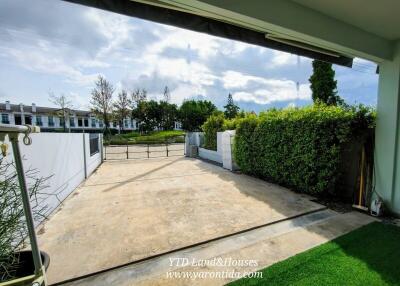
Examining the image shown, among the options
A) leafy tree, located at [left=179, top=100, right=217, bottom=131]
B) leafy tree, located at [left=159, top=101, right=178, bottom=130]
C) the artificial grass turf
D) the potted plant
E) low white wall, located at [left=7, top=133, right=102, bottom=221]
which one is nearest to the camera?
the potted plant

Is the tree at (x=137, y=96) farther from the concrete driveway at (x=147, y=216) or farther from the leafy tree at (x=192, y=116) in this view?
the concrete driveway at (x=147, y=216)

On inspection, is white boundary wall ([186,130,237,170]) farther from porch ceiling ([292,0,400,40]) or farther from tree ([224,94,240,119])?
tree ([224,94,240,119])

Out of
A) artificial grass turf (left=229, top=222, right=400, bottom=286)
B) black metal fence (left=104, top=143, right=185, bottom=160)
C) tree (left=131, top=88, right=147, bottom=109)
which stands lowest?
black metal fence (left=104, top=143, right=185, bottom=160)

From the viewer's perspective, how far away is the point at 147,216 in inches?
153

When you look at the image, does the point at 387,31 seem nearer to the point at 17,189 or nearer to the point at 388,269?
the point at 388,269

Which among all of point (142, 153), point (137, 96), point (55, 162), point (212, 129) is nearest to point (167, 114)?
point (137, 96)

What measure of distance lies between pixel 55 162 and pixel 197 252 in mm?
3360

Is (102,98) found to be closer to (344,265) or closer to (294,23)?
(294,23)

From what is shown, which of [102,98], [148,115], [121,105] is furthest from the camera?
[148,115]

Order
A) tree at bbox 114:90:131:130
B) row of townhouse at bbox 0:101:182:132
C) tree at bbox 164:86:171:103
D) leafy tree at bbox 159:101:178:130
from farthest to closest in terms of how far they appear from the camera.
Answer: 1. tree at bbox 164:86:171:103
2. leafy tree at bbox 159:101:178:130
3. tree at bbox 114:90:131:130
4. row of townhouse at bbox 0:101:182:132

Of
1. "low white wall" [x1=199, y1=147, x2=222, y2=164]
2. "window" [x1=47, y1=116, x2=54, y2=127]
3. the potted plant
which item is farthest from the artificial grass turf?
"window" [x1=47, y1=116, x2=54, y2=127]

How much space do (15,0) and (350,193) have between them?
6368mm

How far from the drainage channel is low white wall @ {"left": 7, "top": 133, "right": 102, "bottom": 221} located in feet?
3.70

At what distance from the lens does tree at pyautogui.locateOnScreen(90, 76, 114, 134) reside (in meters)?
24.6
